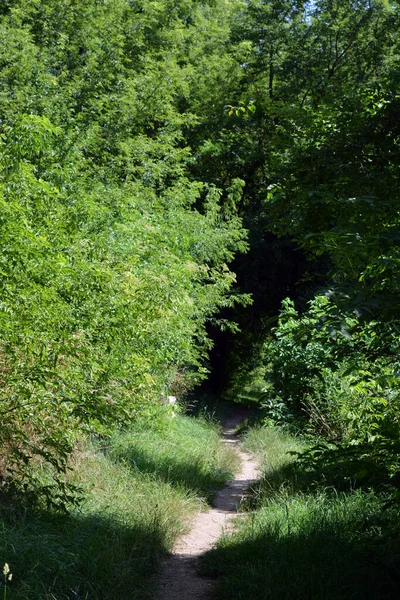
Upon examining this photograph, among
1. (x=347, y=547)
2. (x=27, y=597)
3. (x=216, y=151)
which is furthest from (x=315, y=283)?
(x=27, y=597)

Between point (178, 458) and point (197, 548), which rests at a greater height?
point (197, 548)

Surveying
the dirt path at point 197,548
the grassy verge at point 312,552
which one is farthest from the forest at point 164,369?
the dirt path at point 197,548

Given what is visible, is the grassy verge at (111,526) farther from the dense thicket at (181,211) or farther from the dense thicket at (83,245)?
the dense thicket at (181,211)

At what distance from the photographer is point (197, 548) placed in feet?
26.8

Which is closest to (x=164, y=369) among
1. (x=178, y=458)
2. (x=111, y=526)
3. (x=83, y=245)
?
(x=178, y=458)

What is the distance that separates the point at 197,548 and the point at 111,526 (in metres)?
1.58

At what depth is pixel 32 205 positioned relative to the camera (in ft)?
25.3

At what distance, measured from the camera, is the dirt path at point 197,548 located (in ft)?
21.8

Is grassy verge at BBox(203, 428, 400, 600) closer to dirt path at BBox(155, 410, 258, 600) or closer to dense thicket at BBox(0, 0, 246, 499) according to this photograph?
dirt path at BBox(155, 410, 258, 600)

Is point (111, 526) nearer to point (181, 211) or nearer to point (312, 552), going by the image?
point (312, 552)

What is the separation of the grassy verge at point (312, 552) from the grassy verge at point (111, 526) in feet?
2.63

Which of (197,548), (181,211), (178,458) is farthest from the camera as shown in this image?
(181,211)

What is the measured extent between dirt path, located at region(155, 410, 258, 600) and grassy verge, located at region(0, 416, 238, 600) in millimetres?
167

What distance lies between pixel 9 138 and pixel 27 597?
574 centimetres
